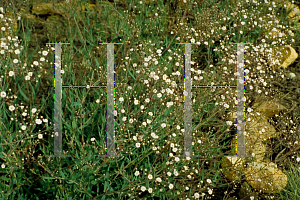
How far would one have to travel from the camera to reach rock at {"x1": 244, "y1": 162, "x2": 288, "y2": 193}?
3.06 metres

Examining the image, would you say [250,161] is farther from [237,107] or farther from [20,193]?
[20,193]

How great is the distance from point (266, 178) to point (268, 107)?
0.99 m

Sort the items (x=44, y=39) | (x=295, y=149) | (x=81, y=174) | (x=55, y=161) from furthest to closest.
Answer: (x=44, y=39) → (x=295, y=149) → (x=55, y=161) → (x=81, y=174)

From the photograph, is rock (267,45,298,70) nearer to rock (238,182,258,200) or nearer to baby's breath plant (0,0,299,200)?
baby's breath plant (0,0,299,200)

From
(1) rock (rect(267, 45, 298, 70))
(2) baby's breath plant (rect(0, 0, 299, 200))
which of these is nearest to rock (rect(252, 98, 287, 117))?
(2) baby's breath plant (rect(0, 0, 299, 200))

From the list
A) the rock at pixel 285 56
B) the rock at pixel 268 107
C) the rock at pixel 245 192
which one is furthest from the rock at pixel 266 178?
the rock at pixel 285 56

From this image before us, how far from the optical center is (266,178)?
3.12 metres

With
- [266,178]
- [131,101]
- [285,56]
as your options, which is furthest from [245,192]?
[285,56]

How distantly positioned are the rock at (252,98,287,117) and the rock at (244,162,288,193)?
2.68 feet

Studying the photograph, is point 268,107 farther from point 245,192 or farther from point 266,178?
point 245,192

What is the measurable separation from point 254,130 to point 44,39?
299 centimetres

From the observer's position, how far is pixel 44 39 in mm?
3906

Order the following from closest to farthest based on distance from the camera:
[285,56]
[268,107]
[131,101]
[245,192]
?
[245,192]
[131,101]
[268,107]
[285,56]

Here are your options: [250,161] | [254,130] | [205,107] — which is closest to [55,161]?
[205,107]
